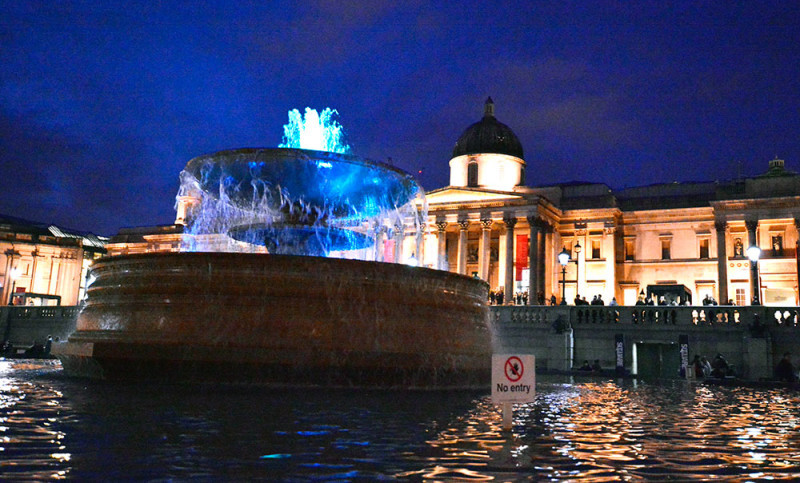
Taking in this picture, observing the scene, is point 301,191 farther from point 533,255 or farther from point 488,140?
point 488,140

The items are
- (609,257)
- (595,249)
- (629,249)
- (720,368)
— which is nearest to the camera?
(720,368)

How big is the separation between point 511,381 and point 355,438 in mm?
1629

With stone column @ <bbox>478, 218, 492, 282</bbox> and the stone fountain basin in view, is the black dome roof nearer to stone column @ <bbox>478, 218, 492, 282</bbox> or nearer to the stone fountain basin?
stone column @ <bbox>478, 218, 492, 282</bbox>

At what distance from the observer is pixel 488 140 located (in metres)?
57.6

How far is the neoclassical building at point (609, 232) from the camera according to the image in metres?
47.6

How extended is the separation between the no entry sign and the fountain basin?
356 centimetres

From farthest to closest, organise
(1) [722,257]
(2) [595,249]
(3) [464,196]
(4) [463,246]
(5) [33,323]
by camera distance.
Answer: (2) [595,249]
(3) [464,196]
(4) [463,246]
(1) [722,257]
(5) [33,323]

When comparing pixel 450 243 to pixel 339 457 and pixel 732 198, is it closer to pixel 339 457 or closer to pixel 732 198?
pixel 732 198

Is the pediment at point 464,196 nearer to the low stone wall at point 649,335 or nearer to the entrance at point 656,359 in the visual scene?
the low stone wall at point 649,335

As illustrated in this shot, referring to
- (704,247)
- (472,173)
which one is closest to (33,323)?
(472,173)

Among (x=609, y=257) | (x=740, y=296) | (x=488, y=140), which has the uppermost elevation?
(x=488, y=140)

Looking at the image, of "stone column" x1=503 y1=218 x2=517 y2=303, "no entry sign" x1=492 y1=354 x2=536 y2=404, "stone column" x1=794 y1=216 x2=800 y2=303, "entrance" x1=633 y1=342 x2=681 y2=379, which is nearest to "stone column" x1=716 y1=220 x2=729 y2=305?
"stone column" x1=794 y1=216 x2=800 y2=303

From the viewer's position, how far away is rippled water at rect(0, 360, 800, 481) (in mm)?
4520

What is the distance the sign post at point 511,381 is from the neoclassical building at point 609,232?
130 feet
